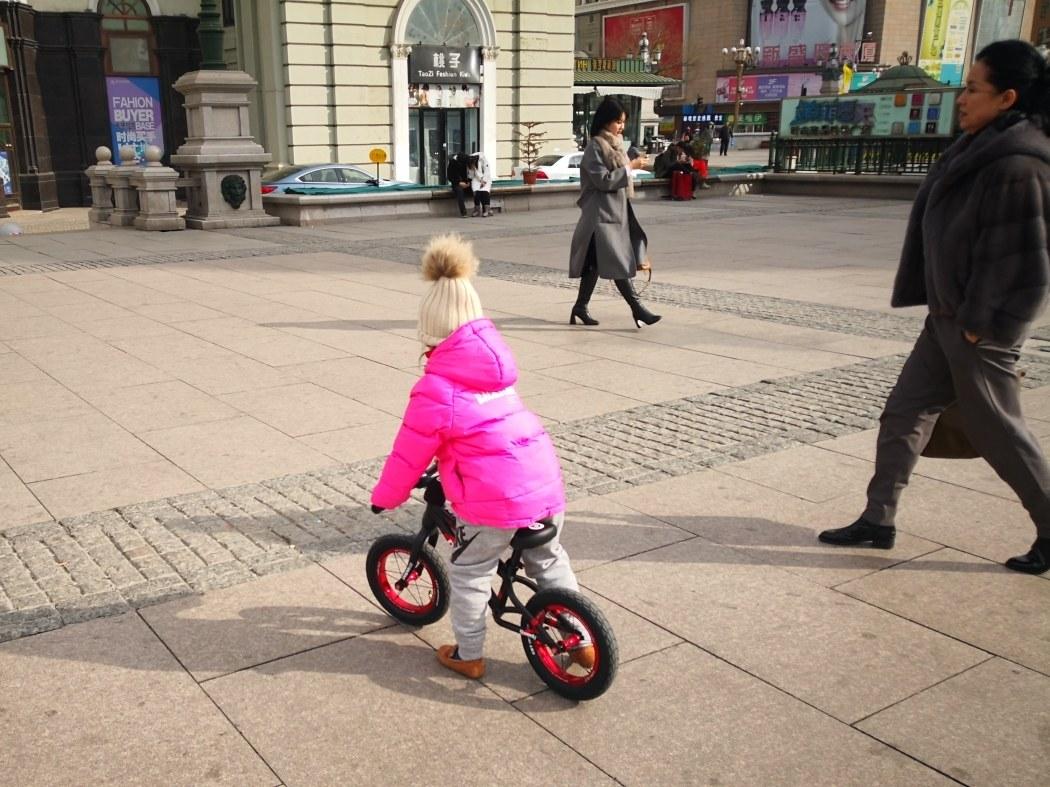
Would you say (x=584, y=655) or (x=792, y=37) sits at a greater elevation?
(x=792, y=37)

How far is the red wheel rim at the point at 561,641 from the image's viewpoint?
3.04 metres

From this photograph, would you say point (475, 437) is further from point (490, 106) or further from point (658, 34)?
point (658, 34)

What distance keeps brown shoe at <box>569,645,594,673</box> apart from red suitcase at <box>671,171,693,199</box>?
21460 millimetres

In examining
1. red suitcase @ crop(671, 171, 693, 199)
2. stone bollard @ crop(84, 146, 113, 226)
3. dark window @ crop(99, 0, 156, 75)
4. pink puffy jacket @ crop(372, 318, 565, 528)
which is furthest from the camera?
dark window @ crop(99, 0, 156, 75)

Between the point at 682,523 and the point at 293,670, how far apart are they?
1.95 meters

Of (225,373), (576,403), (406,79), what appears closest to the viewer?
(576,403)

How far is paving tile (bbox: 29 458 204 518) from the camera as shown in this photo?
4.75m

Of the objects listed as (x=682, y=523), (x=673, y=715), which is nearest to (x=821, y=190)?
(x=682, y=523)

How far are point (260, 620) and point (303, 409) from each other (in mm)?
2823

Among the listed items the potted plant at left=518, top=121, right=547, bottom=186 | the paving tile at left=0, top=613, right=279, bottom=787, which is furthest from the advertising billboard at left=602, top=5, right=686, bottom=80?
the paving tile at left=0, top=613, right=279, bottom=787

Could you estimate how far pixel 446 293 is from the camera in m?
3.00

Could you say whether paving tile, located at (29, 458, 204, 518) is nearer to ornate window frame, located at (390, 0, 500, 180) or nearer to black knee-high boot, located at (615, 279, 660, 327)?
black knee-high boot, located at (615, 279, 660, 327)

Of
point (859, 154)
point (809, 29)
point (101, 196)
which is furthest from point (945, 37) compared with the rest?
point (101, 196)

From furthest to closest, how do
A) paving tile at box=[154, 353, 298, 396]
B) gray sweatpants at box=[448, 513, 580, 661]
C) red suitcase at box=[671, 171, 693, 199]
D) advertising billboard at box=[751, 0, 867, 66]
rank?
advertising billboard at box=[751, 0, 867, 66], red suitcase at box=[671, 171, 693, 199], paving tile at box=[154, 353, 298, 396], gray sweatpants at box=[448, 513, 580, 661]
